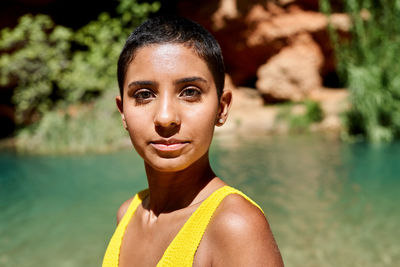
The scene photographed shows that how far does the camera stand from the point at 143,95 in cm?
115

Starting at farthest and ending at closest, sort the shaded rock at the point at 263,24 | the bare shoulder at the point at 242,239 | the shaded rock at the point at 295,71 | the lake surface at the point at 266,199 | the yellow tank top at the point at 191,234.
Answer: the shaded rock at the point at 295,71 → the shaded rock at the point at 263,24 → the lake surface at the point at 266,199 → the yellow tank top at the point at 191,234 → the bare shoulder at the point at 242,239

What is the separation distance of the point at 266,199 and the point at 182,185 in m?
Result: 3.99

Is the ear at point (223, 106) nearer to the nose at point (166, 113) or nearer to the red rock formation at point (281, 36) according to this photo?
the nose at point (166, 113)

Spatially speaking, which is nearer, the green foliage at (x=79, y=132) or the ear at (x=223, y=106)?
the ear at (x=223, y=106)

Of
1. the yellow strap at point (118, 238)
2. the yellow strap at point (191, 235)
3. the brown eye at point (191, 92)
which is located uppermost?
the brown eye at point (191, 92)

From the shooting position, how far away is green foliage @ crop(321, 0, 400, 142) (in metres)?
9.47

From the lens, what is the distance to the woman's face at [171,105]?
43.3 inches

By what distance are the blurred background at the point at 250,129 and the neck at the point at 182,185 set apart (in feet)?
7.72

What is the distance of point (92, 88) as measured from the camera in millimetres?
11680

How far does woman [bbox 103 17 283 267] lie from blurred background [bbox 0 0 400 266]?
7.79ft

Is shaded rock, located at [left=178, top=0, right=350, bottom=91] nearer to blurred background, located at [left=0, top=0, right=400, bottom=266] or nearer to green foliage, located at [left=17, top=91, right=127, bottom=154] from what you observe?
blurred background, located at [left=0, top=0, right=400, bottom=266]

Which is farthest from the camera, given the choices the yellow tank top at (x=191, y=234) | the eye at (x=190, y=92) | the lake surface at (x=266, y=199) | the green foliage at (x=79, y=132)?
Answer: the green foliage at (x=79, y=132)

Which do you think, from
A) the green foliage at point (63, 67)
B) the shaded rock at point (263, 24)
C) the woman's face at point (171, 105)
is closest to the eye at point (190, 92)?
the woman's face at point (171, 105)

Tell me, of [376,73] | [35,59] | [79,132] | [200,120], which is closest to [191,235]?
[200,120]
